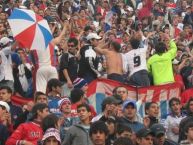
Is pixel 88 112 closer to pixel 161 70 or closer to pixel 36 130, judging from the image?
pixel 36 130

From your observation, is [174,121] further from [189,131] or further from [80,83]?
[80,83]

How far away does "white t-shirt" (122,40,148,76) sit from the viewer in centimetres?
1628

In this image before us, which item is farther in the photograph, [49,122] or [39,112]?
[39,112]

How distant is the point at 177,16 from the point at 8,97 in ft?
44.4

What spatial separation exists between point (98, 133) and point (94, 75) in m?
6.58

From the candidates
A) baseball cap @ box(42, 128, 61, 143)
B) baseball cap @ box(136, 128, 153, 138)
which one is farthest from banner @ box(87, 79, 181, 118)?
baseball cap @ box(42, 128, 61, 143)

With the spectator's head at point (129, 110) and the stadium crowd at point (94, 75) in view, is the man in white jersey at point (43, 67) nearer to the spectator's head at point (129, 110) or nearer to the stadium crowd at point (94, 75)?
the stadium crowd at point (94, 75)

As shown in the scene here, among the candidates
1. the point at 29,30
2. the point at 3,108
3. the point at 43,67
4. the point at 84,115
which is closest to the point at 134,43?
the point at 43,67

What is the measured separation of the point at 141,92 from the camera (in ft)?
49.7

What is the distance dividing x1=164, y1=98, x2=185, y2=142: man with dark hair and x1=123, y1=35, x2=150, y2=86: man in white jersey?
3.04m

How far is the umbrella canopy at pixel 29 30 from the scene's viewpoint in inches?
568

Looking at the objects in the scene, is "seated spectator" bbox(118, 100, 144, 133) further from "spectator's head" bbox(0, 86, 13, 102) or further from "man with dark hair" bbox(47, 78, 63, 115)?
"spectator's head" bbox(0, 86, 13, 102)

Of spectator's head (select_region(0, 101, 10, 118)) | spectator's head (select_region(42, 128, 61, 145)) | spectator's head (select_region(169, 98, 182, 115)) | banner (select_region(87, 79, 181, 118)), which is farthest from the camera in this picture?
banner (select_region(87, 79, 181, 118))

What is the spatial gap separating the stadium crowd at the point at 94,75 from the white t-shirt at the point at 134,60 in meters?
0.02
